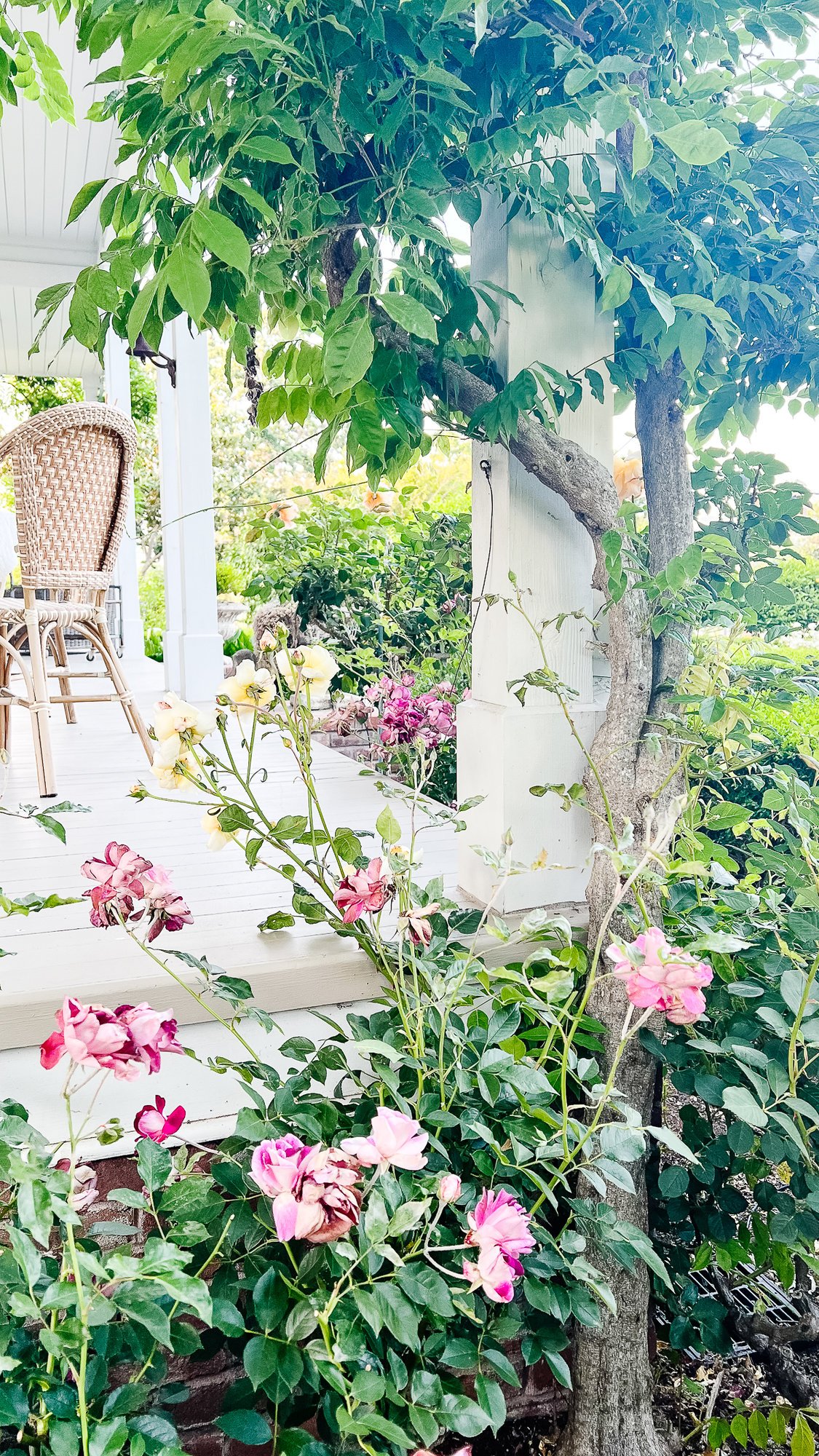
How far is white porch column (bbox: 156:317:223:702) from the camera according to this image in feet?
14.0

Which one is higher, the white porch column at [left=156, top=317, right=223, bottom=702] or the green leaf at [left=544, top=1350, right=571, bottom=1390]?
the white porch column at [left=156, top=317, right=223, bottom=702]

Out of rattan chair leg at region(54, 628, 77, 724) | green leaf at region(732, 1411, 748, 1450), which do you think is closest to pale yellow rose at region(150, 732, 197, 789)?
green leaf at region(732, 1411, 748, 1450)

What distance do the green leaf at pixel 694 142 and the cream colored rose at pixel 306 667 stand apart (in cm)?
67

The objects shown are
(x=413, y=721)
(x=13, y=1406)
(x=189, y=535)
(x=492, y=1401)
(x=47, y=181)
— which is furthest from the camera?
(x=47, y=181)

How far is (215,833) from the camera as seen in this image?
1237 millimetres

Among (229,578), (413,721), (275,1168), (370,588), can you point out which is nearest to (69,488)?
(370,588)

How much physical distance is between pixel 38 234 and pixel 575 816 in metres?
6.65

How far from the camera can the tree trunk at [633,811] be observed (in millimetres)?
1134

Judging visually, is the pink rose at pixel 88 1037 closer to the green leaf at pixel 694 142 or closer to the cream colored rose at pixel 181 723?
the cream colored rose at pixel 181 723

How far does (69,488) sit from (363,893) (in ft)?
6.62

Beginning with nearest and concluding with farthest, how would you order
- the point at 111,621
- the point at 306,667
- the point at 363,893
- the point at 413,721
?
the point at 363,893 → the point at 306,667 → the point at 413,721 → the point at 111,621

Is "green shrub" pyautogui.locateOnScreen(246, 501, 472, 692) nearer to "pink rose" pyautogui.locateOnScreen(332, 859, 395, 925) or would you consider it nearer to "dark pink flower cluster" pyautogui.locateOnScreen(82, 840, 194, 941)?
"pink rose" pyautogui.locateOnScreen(332, 859, 395, 925)

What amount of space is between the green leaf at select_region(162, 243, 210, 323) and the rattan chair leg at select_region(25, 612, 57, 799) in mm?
1797

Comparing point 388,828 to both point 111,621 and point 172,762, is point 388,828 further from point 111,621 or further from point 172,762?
point 111,621
